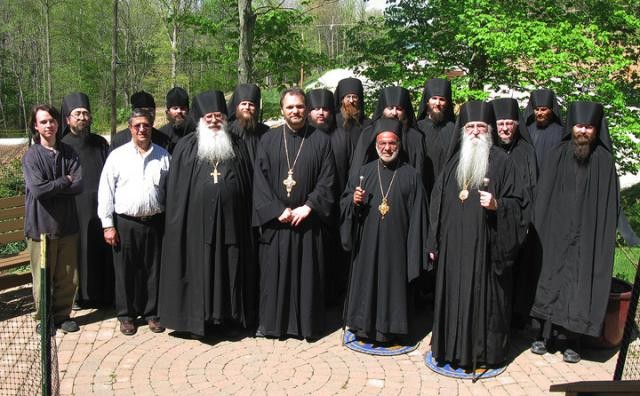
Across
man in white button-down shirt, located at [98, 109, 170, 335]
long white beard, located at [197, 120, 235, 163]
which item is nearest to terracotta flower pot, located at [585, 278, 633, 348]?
long white beard, located at [197, 120, 235, 163]

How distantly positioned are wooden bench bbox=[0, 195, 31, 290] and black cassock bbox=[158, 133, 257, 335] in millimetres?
1869

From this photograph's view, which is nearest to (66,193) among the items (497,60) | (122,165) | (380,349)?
(122,165)

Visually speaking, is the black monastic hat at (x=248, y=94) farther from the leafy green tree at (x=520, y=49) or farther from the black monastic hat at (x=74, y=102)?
the leafy green tree at (x=520, y=49)

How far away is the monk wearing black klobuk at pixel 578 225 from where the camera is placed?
5398 mm

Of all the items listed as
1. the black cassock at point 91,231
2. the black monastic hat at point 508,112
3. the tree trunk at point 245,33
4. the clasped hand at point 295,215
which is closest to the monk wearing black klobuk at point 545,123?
the black monastic hat at point 508,112

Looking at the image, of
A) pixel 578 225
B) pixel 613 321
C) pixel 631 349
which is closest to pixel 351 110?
pixel 578 225

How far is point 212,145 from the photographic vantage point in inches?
232

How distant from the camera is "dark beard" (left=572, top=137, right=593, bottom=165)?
5.43 meters

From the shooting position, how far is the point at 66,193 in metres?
5.70

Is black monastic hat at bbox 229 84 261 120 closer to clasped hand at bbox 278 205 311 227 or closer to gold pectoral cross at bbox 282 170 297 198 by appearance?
gold pectoral cross at bbox 282 170 297 198

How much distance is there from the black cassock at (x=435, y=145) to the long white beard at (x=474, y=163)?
4.10ft

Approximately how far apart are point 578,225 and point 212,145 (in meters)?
3.48

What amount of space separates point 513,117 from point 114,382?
14.5 ft

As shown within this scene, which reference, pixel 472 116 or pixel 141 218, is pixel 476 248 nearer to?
pixel 472 116
